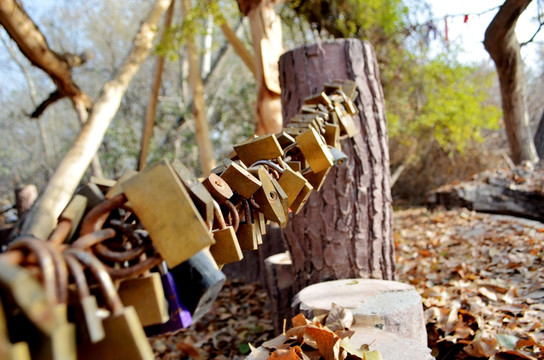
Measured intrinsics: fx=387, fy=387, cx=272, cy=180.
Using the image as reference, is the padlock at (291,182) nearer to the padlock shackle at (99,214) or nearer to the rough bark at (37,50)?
the padlock shackle at (99,214)

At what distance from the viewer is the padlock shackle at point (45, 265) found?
37 centimetres

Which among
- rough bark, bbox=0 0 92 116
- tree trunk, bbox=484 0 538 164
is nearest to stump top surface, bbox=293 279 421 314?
tree trunk, bbox=484 0 538 164

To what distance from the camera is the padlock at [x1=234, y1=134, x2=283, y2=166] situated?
2.80 ft

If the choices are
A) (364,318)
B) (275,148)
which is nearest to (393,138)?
(364,318)

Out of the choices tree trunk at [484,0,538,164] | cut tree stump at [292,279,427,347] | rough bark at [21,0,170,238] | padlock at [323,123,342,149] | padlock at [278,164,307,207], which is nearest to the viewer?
padlock at [278,164,307,207]

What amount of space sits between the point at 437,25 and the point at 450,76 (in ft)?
5.98

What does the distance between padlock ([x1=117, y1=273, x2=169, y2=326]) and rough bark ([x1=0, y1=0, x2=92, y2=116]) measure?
3.49 meters

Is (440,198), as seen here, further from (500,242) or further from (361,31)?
(361,31)

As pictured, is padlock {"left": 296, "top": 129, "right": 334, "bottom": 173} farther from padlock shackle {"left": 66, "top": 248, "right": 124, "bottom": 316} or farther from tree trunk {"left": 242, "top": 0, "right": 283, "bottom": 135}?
tree trunk {"left": 242, "top": 0, "right": 283, "bottom": 135}

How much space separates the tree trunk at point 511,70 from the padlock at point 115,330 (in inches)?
160

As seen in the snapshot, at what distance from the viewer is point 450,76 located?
20.6ft

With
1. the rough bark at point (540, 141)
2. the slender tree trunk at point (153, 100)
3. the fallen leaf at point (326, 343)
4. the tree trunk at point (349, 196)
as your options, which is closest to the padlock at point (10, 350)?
the fallen leaf at point (326, 343)

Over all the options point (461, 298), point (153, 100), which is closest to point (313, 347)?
point (461, 298)

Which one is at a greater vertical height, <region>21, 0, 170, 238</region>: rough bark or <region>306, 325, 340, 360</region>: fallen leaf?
<region>21, 0, 170, 238</region>: rough bark
